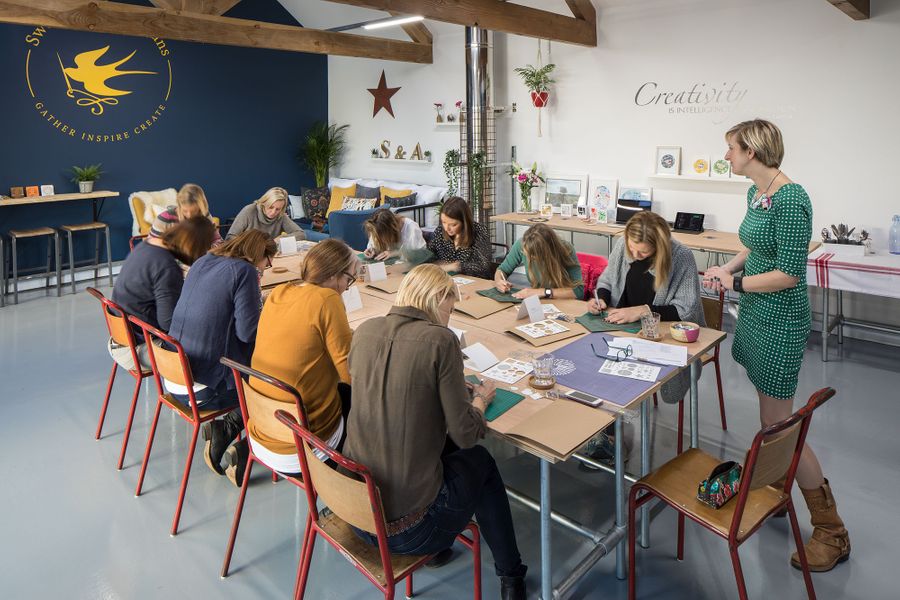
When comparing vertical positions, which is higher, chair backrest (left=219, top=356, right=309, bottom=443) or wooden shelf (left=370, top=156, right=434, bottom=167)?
wooden shelf (left=370, top=156, right=434, bottom=167)

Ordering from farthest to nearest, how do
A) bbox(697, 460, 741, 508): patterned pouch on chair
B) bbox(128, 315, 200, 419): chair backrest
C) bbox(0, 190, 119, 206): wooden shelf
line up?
bbox(0, 190, 119, 206): wooden shelf < bbox(128, 315, 200, 419): chair backrest < bbox(697, 460, 741, 508): patterned pouch on chair

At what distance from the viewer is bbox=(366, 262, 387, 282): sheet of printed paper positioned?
3.81m

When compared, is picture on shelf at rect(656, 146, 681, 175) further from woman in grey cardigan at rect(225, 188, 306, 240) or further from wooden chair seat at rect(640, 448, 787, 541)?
wooden chair seat at rect(640, 448, 787, 541)

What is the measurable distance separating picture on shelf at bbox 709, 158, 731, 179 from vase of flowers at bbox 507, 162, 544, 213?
1814 mm

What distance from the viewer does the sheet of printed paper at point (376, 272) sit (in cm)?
381

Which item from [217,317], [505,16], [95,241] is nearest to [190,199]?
[217,317]

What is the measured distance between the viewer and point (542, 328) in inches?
115

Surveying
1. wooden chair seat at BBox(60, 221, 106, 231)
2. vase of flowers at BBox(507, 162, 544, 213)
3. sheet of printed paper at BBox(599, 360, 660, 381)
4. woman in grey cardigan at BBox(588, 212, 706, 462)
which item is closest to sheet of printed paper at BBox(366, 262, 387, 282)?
woman in grey cardigan at BBox(588, 212, 706, 462)

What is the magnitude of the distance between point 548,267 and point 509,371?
1102mm

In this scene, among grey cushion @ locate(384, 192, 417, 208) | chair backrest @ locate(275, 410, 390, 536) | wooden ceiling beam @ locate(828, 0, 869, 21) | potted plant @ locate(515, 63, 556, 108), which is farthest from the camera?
grey cushion @ locate(384, 192, 417, 208)

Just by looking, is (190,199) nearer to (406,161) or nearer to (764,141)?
(764,141)

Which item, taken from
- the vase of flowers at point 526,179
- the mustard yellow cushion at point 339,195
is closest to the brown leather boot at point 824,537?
the vase of flowers at point 526,179

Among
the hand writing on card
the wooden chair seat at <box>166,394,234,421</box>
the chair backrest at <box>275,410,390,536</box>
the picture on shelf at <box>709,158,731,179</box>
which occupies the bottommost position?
the wooden chair seat at <box>166,394,234,421</box>

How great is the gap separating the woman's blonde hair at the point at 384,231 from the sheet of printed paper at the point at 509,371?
2068 mm
